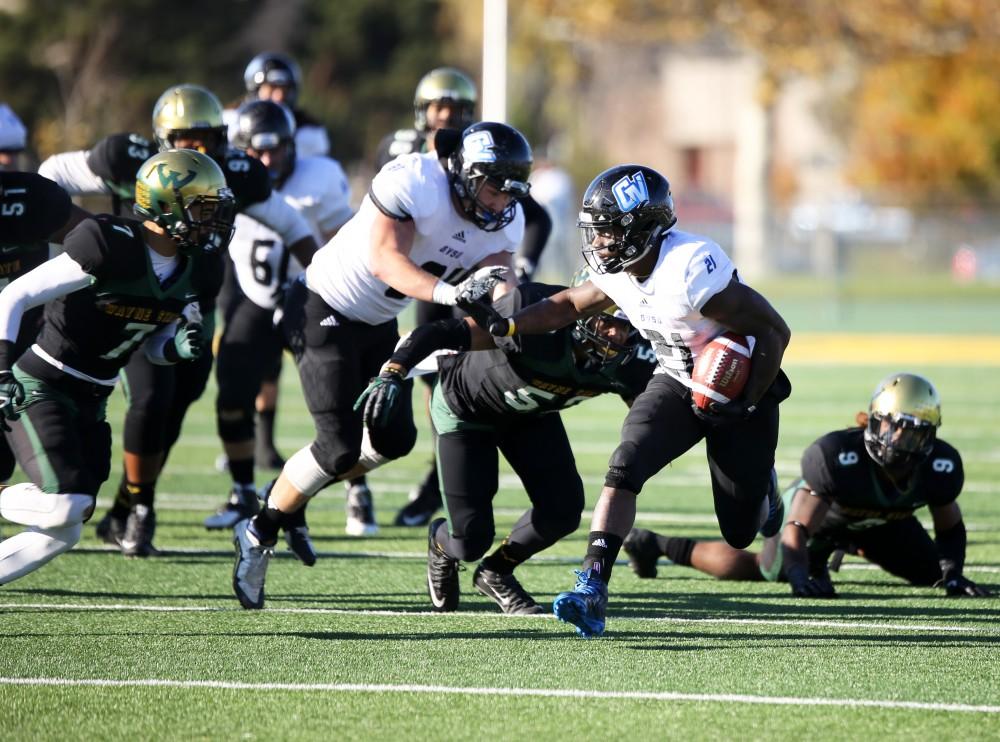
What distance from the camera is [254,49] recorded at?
112 feet

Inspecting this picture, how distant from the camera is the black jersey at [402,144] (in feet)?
24.8

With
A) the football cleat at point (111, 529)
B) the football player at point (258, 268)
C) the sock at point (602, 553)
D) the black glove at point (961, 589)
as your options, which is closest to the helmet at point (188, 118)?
the football player at point (258, 268)

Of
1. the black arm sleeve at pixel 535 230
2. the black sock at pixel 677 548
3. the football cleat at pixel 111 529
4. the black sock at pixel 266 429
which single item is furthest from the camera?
the black sock at pixel 266 429

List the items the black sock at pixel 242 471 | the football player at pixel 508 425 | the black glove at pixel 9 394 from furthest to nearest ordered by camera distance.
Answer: the black sock at pixel 242 471 → the football player at pixel 508 425 → the black glove at pixel 9 394

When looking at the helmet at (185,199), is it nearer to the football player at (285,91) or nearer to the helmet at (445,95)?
the helmet at (445,95)

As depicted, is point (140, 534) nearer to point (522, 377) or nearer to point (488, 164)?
point (522, 377)

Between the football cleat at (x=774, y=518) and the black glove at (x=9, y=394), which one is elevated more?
the black glove at (x=9, y=394)

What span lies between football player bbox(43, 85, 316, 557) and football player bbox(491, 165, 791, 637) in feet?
6.03

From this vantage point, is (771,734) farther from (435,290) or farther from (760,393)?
(435,290)

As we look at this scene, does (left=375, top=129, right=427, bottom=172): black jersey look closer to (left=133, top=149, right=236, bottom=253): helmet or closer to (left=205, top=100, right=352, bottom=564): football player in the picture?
(left=205, top=100, right=352, bottom=564): football player

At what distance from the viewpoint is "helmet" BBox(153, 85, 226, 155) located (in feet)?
21.3

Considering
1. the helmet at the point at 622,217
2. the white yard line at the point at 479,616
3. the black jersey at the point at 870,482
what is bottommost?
the white yard line at the point at 479,616

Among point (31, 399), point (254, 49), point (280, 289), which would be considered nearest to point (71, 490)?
point (31, 399)

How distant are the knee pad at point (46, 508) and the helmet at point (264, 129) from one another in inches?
110
